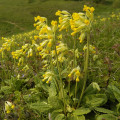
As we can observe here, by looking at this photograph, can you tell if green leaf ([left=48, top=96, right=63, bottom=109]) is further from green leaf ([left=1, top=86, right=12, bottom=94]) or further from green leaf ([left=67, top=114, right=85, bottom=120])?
green leaf ([left=1, top=86, right=12, bottom=94])

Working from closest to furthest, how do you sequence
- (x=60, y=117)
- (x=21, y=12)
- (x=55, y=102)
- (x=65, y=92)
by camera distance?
(x=60, y=117) → (x=55, y=102) → (x=65, y=92) → (x=21, y=12)

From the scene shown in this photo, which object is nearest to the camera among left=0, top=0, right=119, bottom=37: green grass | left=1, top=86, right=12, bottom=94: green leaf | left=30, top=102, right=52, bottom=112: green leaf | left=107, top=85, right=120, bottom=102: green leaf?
left=107, top=85, right=120, bottom=102: green leaf

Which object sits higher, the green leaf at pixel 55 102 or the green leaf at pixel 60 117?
the green leaf at pixel 55 102

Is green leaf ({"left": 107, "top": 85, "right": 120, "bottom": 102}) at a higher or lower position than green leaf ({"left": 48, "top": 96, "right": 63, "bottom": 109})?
higher

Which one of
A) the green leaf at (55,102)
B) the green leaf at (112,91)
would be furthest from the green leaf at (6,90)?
the green leaf at (112,91)

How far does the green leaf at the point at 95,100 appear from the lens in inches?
107

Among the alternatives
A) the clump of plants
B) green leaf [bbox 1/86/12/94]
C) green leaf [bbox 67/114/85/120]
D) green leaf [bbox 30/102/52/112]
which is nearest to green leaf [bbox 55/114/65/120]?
the clump of plants

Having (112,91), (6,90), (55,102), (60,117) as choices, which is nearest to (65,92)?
(55,102)

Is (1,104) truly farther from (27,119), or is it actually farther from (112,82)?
(112,82)

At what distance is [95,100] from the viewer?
2787mm

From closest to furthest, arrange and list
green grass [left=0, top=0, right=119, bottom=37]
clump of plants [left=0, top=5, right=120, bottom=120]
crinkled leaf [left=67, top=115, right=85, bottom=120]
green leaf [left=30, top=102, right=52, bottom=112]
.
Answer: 1. clump of plants [left=0, top=5, right=120, bottom=120]
2. crinkled leaf [left=67, top=115, right=85, bottom=120]
3. green leaf [left=30, top=102, right=52, bottom=112]
4. green grass [left=0, top=0, right=119, bottom=37]

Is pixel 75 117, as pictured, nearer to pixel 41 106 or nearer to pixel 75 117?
pixel 75 117

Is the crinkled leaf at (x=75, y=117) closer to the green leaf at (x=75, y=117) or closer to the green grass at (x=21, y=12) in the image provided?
the green leaf at (x=75, y=117)

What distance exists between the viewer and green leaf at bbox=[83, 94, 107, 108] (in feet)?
8.88
